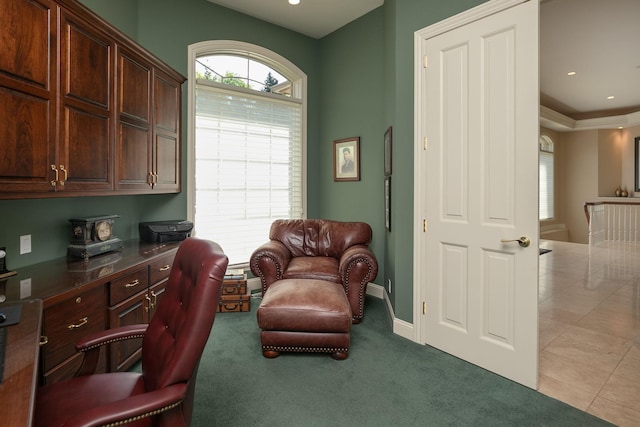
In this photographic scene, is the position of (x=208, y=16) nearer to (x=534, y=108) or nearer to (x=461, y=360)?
(x=534, y=108)

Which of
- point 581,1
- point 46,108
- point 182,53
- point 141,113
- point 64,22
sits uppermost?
point 581,1

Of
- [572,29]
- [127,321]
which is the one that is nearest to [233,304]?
[127,321]

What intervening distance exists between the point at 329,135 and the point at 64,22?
3.17 metres

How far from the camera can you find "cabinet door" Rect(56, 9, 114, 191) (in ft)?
6.55

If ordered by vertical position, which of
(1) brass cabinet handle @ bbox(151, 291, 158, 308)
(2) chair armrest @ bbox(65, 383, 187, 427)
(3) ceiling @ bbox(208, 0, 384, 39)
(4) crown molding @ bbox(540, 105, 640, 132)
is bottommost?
(1) brass cabinet handle @ bbox(151, 291, 158, 308)

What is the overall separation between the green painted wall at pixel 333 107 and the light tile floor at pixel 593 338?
45.2 inches

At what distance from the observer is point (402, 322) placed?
3.05 meters

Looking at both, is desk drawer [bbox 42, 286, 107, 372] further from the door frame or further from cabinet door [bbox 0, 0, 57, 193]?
the door frame

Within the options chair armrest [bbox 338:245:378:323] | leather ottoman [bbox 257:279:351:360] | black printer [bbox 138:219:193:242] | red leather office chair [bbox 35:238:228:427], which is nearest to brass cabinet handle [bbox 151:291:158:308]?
black printer [bbox 138:219:193:242]

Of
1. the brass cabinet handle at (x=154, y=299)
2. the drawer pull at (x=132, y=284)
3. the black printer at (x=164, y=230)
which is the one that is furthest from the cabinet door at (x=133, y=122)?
the brass cabinet handle at (x=154, y=299)

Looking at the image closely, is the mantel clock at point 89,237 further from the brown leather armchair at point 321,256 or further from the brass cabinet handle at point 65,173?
the brown leather armchair at point 321,256

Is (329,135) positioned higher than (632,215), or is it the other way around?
(329,135)

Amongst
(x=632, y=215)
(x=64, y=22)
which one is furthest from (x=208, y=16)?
(x=632, y=215)

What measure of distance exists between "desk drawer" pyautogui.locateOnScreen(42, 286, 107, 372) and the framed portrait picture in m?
3.08
